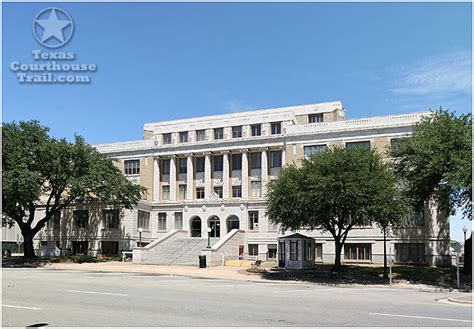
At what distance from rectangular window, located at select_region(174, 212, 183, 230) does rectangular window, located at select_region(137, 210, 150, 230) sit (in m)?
3.51

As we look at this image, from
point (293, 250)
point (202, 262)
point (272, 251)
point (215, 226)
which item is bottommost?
point (202, 262)

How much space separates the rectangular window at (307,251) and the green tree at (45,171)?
21059 mm

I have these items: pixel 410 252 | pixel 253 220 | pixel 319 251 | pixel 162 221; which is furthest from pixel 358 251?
pixel 162 221

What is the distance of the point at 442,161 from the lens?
3500cm

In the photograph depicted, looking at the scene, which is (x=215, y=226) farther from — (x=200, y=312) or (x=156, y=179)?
(x=200, y=312)

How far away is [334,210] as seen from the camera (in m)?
37.1

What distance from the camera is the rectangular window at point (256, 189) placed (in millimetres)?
64281

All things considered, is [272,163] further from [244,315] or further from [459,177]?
[244,315]

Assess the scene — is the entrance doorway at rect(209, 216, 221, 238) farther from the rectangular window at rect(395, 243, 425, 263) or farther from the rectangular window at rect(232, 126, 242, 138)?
the rectangular window at rect(395, 243, 425, 263)

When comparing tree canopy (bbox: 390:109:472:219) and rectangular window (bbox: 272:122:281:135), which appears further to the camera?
rectangular window (bbox: 272:122:281:135)

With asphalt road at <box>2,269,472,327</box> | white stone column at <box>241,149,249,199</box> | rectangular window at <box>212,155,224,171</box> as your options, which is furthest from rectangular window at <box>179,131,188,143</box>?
asphalt road at <box>2,269,472,327</box>

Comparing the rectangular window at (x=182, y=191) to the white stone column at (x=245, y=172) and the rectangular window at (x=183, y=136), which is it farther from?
the white stone column at (x=245, y=172)

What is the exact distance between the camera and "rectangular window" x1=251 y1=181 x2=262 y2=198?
2531 inches

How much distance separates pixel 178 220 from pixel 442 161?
127ft
